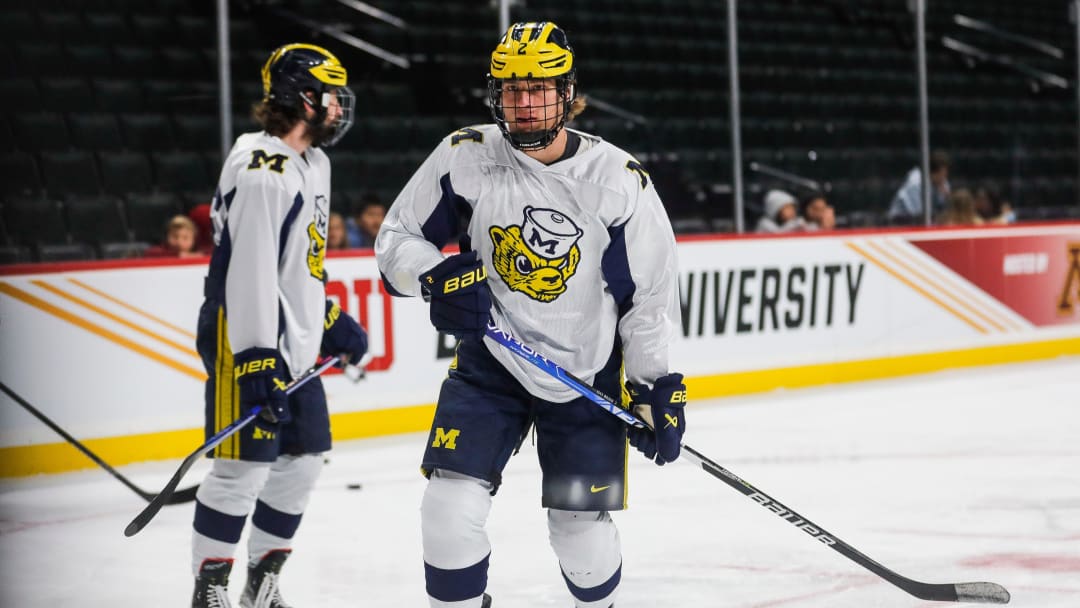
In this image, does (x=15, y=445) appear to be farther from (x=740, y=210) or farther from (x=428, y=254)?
(x=740, y=210)

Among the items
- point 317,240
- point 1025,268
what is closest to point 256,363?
point 317,240

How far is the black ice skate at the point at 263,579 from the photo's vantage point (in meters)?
2.98

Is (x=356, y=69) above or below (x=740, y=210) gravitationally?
above

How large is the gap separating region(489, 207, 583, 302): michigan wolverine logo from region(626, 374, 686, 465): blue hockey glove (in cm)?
22

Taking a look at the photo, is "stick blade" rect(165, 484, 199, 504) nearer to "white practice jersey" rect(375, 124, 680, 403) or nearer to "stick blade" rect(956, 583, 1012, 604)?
"white practice jersey" rect(375, 124, 680, 403)

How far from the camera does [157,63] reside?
7.12 m

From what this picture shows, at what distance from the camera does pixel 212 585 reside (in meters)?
2.84

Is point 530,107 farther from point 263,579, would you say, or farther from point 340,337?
point 263,579

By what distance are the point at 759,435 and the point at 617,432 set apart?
3217mm

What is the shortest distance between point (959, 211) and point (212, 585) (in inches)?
229

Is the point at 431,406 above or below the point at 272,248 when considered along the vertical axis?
below

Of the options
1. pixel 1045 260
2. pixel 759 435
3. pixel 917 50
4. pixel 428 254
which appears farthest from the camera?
pixel 1045 260

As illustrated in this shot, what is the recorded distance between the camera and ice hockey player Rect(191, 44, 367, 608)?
277 centimetres

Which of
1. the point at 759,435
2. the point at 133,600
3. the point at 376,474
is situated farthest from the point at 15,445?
the point at 759,435
